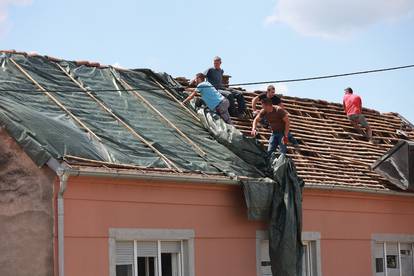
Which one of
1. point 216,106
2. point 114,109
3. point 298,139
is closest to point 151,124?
point 114,109

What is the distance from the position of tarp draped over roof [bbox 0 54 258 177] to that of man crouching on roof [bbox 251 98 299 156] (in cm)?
99

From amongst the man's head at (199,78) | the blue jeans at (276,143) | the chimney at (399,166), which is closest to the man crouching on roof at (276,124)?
the blue jeans at (276,143)

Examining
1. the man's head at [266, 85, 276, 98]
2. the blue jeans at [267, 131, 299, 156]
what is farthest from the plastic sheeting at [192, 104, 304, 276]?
the man's head at [266, 85, 276, 98]

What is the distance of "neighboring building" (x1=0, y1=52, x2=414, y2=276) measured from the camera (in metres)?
15.8

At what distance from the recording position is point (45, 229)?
1564 cm

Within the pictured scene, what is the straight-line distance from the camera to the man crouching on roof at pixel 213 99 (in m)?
21.4

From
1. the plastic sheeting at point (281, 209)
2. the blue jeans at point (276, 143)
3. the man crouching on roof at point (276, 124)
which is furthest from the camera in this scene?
the man crouching on roof at point (276, 124)

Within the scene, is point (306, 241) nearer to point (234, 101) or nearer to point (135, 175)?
point (234, 101)

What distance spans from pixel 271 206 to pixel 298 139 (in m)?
4.00

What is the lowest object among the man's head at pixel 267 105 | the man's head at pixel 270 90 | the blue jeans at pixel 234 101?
the man's head at pixel 267 105

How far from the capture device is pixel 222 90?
22672mm

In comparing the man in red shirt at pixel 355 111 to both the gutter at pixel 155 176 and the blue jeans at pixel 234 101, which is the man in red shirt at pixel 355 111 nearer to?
the blue jeans at pixel 234 101

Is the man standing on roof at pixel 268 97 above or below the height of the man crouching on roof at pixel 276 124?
above

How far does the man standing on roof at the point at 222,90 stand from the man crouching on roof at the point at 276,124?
3.23 ft
